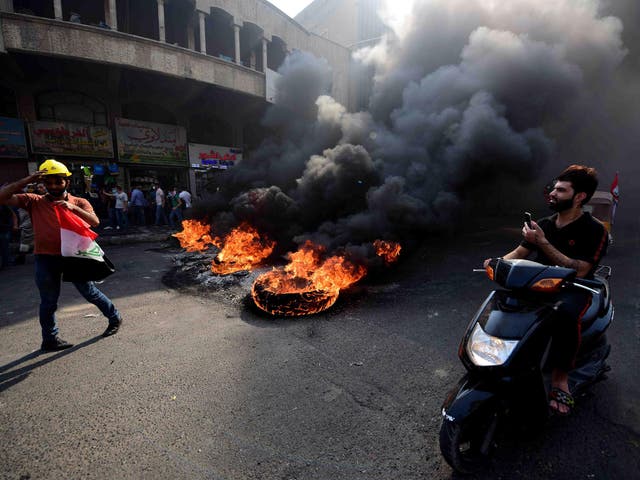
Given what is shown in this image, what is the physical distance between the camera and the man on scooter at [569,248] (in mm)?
1979

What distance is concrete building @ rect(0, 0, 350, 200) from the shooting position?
12016mm

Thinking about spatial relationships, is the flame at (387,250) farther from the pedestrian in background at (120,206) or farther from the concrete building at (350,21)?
the concrete building at (350,21)

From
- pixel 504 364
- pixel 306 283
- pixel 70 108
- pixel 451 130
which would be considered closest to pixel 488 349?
pixel 504 364

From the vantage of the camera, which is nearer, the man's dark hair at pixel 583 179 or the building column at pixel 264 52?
the man's dark hair at pixel 583 179

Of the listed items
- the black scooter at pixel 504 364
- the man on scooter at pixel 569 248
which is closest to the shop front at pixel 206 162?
the man on scooter at pixel 569 248

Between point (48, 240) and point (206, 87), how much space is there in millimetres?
14497

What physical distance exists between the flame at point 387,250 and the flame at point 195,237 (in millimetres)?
4995

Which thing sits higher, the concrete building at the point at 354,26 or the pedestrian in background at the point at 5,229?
the concrete building at the point at 354,26

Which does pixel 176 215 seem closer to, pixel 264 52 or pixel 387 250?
pixel 387 250

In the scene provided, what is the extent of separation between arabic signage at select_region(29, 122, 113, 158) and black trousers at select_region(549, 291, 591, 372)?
56.1 ft

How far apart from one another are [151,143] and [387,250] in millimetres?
14428

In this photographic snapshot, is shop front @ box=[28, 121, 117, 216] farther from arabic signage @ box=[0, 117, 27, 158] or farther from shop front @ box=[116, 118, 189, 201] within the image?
shop front @ box=[116, 118, 189, 201]

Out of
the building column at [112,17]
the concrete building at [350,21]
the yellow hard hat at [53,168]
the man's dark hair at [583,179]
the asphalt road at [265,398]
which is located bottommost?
the asphalt road at [265,398]

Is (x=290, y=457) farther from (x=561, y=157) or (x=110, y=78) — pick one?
(x=110, y=78)
